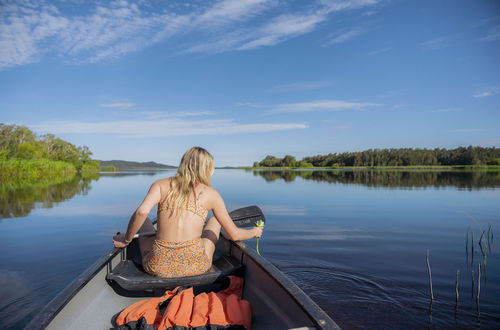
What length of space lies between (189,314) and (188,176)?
48.9 inches

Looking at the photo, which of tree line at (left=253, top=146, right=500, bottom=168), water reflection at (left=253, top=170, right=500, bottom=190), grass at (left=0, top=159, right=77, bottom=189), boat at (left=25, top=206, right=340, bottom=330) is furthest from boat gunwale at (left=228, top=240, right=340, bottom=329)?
tree line at (left=253, top=146, right=500, bottom=168)

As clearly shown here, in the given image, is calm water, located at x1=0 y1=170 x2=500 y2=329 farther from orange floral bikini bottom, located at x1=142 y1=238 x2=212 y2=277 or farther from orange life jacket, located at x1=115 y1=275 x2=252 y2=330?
orange floral bikini bottom, located at x1=142 y1=238 x2=212 y2=277

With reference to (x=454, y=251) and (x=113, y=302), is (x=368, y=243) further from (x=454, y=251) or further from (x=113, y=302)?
(x=113, y=302)

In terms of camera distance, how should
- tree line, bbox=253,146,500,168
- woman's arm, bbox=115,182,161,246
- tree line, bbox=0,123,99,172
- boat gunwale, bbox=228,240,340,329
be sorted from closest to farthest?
boat gunwale, bbox=228,240,340,329
woman's arm, bbox=115,182,161,246
tree line, bbox=0,123,99,172
tree line, bbox=253,146,500,168

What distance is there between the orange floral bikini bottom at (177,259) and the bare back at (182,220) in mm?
60

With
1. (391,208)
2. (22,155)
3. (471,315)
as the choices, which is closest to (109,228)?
(471,315)

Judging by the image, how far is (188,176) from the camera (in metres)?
3.12

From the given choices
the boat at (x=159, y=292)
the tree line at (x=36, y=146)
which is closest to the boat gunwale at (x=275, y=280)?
the boat at (x=159, y=292)

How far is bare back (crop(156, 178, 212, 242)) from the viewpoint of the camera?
3.07 m

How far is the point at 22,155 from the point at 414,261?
2237 inches

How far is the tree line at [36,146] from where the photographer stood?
5119 cm

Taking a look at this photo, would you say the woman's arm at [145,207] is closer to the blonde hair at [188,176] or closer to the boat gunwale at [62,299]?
the blonde hair at [188,176]

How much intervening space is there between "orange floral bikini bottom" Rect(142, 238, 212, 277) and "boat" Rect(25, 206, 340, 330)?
0.08m

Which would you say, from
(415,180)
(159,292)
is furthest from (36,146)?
(159,292)
